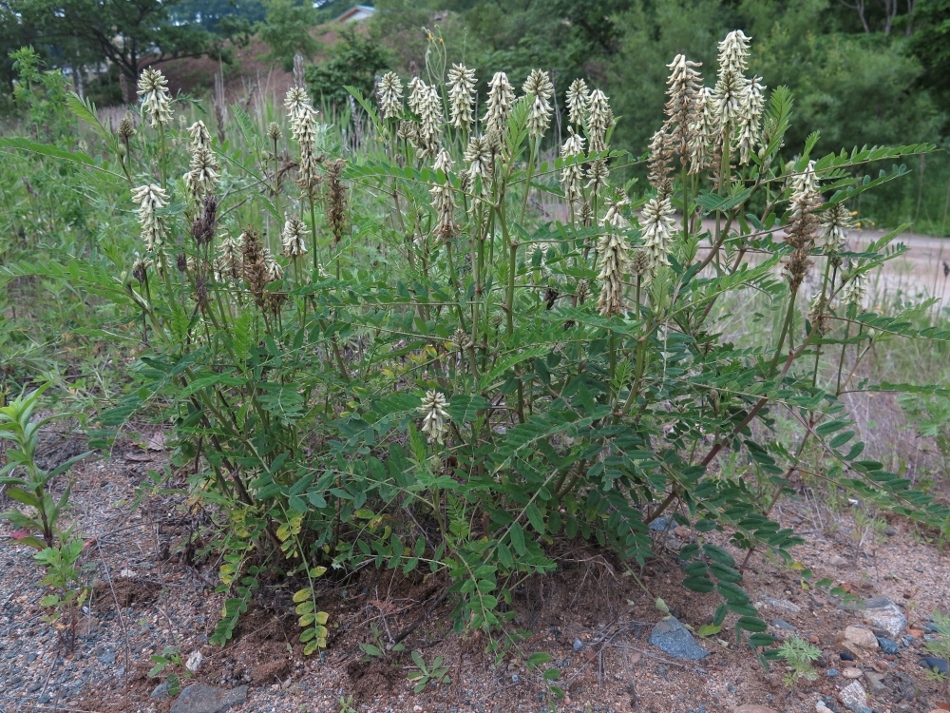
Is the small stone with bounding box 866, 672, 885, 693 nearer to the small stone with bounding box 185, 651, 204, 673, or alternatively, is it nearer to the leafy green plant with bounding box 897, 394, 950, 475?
the leafy green plant with bounding box 897, 394, 950, 475

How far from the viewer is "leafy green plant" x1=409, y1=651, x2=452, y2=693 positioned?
1.78 meters

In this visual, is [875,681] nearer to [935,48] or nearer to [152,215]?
[152,215]

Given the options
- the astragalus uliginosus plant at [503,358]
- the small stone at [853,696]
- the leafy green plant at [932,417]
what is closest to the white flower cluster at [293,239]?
the astragalus uliginosus plant at [503,358]

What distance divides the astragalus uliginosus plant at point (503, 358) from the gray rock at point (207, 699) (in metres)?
0.14

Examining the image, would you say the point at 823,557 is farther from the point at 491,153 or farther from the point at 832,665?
the point at 491,153

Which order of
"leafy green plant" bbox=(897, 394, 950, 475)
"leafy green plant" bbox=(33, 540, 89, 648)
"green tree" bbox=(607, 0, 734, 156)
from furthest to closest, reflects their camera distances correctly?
"green tree" bbox=(607, 0, 734, 156) → "leafy green plant" bbox=(897, 394, 950, 475) → "leafy green plant" bbox=(33, 540, 89, 648)

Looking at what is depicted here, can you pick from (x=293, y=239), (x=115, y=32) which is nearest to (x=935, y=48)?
(x=293, y=239)

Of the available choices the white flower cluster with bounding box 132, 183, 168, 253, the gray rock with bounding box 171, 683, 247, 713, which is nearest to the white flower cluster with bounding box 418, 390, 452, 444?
the white flower cluster with bounding box 132, 183, 168, 253

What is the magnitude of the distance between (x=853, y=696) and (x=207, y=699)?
1644 mm

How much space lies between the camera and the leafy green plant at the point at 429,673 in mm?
1784

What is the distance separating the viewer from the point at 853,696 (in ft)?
5.82

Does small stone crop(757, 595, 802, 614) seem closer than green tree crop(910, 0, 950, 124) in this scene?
Yes

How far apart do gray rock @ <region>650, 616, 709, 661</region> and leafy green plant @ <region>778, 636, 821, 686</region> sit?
0.68 feet

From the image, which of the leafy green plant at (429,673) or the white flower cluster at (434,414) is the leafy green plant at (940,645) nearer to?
the leafy green plant at (429,673)
